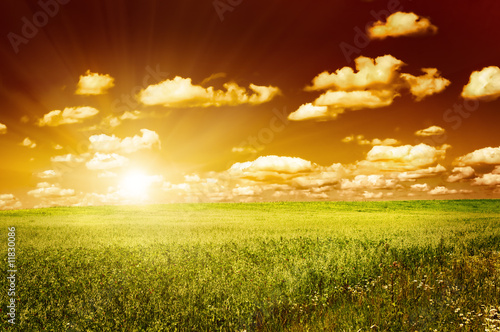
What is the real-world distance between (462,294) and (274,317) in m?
4.17

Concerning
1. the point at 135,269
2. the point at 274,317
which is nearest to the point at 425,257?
the point at 274,317

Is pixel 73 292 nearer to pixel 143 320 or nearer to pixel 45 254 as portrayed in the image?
pixel 143 320

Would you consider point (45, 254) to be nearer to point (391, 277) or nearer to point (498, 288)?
point (391, 277)

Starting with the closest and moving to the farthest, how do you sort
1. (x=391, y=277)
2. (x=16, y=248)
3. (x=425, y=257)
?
(x=391, y=277)
(x=425, y=257)
(x=16, y=248)

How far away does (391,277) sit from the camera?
8.57 metres

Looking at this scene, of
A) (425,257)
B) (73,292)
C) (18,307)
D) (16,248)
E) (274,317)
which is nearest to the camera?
(274,317)

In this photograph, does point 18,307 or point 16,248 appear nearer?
point 18,307

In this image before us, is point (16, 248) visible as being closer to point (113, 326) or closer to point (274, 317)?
point (113, 326)

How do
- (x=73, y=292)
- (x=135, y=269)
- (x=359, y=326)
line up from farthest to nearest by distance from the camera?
(x=135, y=269), (x=73, y=292), (x=359, y=326)

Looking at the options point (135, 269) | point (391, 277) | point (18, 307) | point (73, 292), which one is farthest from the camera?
point (135, 269)

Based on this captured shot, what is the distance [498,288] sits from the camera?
7.51 m

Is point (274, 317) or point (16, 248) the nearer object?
point (274, 317)

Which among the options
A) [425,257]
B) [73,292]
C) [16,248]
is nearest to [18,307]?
[73,292]

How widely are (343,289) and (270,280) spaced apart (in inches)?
71.7
